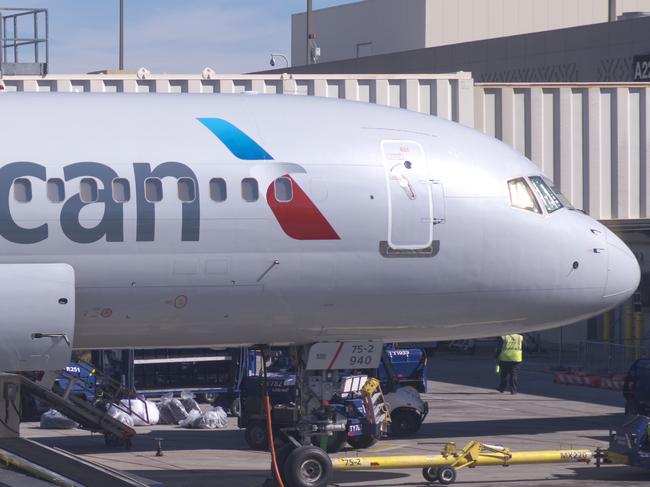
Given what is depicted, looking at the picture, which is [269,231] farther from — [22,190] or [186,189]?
[22,190]

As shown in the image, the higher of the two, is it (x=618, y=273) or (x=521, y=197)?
(x=521, y=197)

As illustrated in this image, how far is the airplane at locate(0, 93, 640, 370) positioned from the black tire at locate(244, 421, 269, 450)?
20.8ft

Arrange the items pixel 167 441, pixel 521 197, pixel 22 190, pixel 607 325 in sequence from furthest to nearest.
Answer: pixel 607 325 < pixel 167 441 < pixel 521 197 < pixel 22 190

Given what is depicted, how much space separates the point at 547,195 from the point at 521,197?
0.51 m

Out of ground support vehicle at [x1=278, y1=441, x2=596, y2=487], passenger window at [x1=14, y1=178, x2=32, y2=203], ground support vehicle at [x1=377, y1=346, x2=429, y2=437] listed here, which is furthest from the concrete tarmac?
passenger window at [x1=14, y1=178, x2=32, y2=203]

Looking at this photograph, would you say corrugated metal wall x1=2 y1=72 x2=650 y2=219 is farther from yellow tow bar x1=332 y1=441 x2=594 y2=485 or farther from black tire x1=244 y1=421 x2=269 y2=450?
yellow tow bar x1=332 y1=441 x2=594 y2=485

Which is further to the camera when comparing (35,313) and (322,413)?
(322,413)

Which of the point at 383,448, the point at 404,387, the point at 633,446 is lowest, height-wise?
the point at 383,448

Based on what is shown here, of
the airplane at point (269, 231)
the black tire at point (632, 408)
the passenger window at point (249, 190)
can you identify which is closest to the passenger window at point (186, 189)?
the airplane at point (269, 231)

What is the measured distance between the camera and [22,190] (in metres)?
15.1

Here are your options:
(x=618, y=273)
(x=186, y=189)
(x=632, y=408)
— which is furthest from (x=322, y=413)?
(x=632, y=408)

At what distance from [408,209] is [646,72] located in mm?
30342

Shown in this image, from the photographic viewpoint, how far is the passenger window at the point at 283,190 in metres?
15.9

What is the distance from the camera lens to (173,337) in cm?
1639
